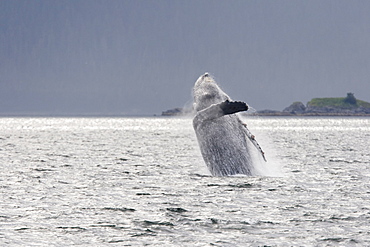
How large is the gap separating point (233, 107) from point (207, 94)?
3.09 metres

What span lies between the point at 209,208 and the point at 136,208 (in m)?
1.91

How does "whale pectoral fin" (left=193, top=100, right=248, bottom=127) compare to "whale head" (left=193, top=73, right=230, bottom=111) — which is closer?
"whale pectoral fin" (left=193, top=100, right=248, bottom=127)

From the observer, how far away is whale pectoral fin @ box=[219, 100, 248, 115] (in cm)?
1498

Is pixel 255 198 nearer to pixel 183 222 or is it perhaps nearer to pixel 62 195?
pixel 183 222

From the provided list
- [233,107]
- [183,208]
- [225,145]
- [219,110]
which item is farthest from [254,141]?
[183,208]

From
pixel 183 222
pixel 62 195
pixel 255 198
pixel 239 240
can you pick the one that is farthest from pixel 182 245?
pixel 62 195

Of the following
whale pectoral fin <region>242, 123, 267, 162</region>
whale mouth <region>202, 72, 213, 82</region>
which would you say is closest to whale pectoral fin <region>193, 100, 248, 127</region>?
whale pectoral fin <region>242, 123, 267, 162</region>

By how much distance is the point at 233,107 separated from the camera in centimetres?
1526

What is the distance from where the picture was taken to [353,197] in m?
15.4

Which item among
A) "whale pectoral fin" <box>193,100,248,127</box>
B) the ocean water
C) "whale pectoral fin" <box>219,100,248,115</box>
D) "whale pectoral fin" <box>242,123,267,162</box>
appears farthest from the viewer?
"whale pectoral fin" <box>242,123,267,162</box>

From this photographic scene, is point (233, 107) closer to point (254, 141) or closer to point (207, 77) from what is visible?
point (254, 141)

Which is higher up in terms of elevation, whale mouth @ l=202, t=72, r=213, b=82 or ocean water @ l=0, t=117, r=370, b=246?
whale mouth @ l=202, t=72, r=213, b=82

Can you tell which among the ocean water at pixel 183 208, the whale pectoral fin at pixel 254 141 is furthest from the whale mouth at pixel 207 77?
the ocean water at pixel 183 208

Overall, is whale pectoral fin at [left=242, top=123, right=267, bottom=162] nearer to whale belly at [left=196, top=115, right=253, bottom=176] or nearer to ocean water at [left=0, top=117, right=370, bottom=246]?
whale belly at [left=196, top=115, right=253, bottom=176]
